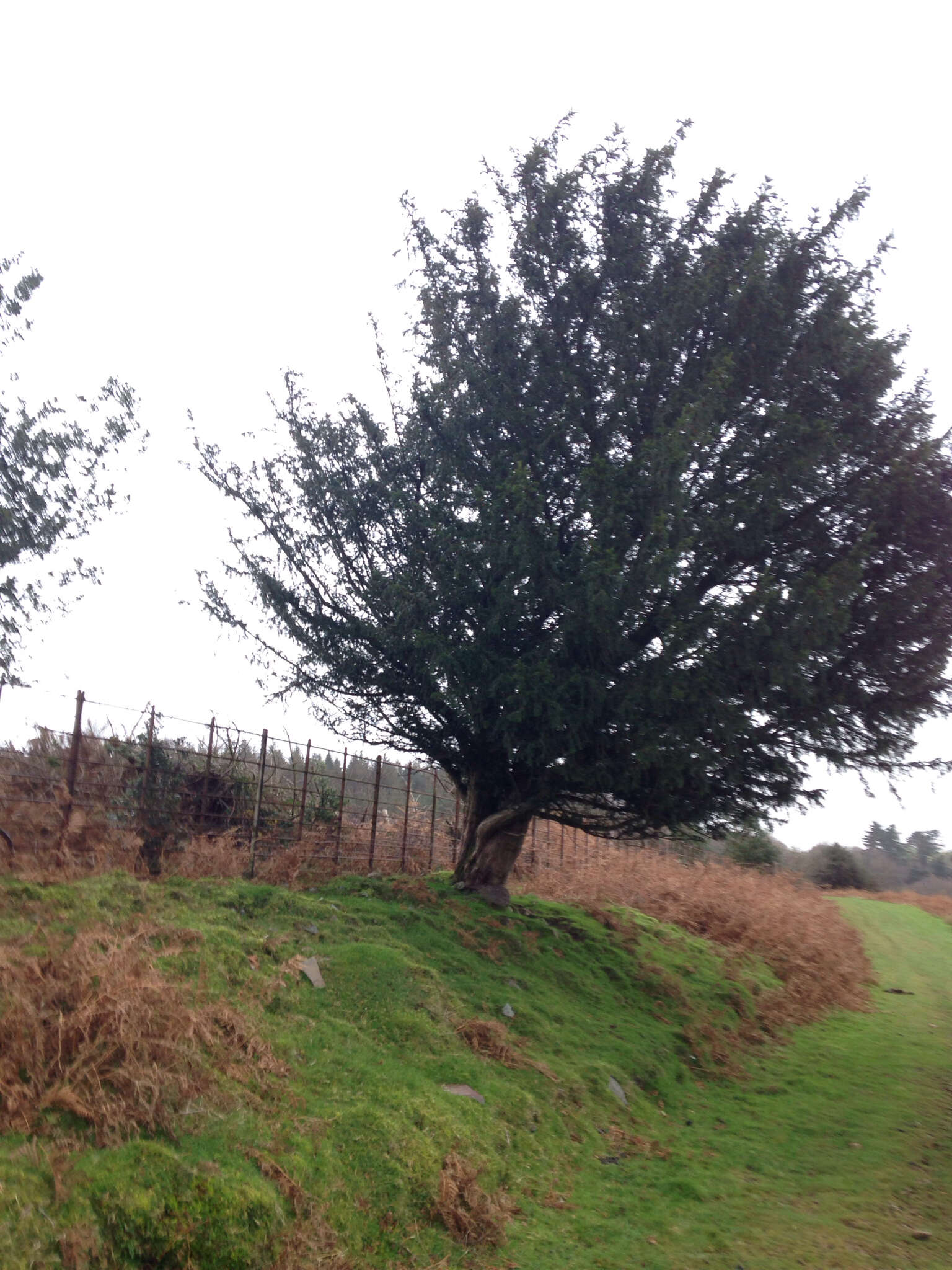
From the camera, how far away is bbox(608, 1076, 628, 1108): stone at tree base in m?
10.8

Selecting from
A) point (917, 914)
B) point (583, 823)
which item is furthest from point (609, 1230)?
point (917, 914)

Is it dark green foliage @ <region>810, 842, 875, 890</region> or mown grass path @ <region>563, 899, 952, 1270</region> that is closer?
mown grass path @ <region>563, 899, 952, 1270</region>

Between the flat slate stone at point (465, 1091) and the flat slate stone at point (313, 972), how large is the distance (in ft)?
4.85

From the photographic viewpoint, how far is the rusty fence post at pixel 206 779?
46.8ft

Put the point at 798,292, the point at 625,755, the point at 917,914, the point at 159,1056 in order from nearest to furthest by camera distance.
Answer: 1. the point at 159,1056
2. the point at 625,755
3. the point at 798,292
4. the point at 917,914

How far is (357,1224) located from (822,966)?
15.9m

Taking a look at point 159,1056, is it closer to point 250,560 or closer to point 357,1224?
point 357,1224

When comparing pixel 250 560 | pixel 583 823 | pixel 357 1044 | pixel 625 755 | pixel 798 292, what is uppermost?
pixel 798 292

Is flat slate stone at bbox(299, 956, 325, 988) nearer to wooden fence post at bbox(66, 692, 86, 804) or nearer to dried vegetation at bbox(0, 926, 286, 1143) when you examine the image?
dried vegetation at bbox(0, 926, 286, 1143)

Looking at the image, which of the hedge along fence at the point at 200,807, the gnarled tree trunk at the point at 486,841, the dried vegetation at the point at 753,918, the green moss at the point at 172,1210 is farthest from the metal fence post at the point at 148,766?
the dried vegetation at the point at 753,918

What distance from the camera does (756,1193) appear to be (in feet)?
29.0

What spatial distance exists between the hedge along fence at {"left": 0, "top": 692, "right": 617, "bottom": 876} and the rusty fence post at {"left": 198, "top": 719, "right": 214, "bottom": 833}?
3 centimetres

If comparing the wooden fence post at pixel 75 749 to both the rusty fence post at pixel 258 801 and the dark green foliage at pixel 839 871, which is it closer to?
the rusty fence post at pixel 258 801

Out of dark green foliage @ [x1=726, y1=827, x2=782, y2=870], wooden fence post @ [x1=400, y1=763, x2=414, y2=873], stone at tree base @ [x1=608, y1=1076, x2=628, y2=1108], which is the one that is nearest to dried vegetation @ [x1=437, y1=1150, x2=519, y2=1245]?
stone at tree base @ [x1=608, y1=1076, x2=628, y2=1108]
